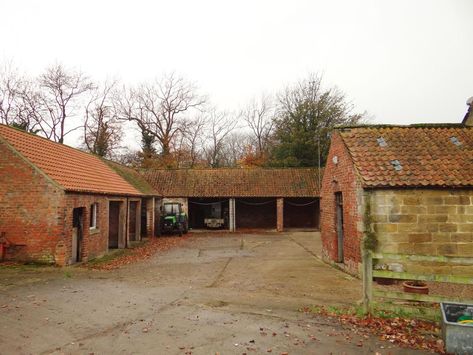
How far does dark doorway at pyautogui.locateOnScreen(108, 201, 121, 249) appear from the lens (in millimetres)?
19547

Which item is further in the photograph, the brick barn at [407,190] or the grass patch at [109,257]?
the grass patch at [109,257]

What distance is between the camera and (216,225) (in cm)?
3098

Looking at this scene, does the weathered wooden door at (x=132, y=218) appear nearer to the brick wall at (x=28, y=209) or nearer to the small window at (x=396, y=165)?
the brick wall at (x=28, y=209)

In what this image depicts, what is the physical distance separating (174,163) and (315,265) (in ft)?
102

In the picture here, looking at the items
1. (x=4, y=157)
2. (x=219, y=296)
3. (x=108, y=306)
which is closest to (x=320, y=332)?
(x=219, y=296)

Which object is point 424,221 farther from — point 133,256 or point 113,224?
point 113,224

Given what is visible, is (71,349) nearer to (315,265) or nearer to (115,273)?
(115,273)

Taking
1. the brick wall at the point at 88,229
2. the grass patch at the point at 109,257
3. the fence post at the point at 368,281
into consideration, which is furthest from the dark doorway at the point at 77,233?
the fence post at the point at 368,281

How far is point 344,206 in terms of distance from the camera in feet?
40.3

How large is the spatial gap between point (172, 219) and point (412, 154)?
62.6ft

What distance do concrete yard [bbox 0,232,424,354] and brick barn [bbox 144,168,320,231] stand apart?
53.8ft

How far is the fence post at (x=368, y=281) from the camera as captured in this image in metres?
6.96

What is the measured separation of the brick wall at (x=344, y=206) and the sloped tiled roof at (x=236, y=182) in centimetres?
1483

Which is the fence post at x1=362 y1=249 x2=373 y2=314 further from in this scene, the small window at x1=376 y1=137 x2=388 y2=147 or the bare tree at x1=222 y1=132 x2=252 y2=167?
the bare tree at x1=222 y1=132 x2=252 y2=167
